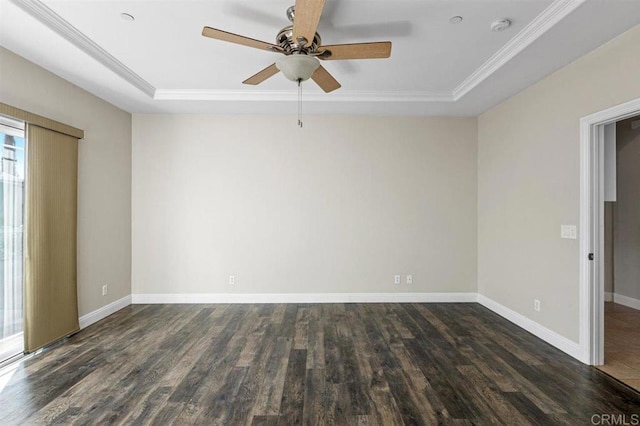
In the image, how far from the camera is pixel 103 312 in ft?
12.1

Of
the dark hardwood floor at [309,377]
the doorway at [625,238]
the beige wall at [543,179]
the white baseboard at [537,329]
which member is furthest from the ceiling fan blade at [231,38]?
the doorway at [625,238]

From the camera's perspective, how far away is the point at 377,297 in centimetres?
430

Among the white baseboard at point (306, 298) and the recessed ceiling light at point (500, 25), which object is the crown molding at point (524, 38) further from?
the white baseboard at point (306, 298)

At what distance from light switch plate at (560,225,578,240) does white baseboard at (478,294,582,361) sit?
96cm

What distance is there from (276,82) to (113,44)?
153cm

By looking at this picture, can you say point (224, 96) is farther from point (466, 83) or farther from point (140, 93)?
point (466, 83)

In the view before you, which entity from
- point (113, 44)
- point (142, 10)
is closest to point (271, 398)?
point (142, 10)

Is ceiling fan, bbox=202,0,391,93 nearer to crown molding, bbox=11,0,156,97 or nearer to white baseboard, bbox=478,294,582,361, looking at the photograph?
crown molding, bbox=11,0,156,97

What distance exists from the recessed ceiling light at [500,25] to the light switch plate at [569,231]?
1.86 meters

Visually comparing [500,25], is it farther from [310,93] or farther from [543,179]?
[310,93]

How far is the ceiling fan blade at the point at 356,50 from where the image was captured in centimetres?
204

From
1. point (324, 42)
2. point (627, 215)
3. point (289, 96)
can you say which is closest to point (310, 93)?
point (289, 96)

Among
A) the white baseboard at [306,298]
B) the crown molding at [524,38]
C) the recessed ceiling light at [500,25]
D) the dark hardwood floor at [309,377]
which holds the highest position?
the recessed ceiling light at [500,25]

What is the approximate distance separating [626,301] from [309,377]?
4.58m
